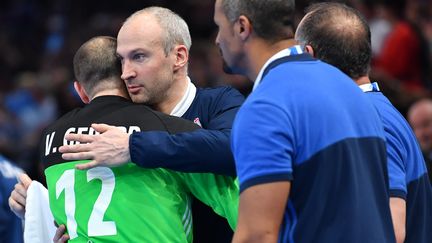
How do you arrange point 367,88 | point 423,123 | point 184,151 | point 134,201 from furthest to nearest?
1. point 423,123
2. point 367,88
3. point 134,201
4. point 184,151

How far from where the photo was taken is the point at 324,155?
318cm

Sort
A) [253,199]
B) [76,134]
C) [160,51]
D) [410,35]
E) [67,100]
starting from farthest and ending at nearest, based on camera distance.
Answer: [67,100], [410,35], [160,51], [76,134], [253,199]

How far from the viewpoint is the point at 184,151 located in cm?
371

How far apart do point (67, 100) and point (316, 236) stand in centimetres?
784

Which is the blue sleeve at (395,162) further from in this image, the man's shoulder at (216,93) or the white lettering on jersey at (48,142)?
the white lettering on jersey at (48,142)

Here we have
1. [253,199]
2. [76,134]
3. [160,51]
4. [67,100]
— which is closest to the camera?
[253,199]

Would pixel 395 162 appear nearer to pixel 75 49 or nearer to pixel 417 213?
pixel 417 213

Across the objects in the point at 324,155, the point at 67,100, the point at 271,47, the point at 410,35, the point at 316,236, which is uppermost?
the point at 271,47

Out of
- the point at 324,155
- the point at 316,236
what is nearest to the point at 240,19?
the point at 324,155

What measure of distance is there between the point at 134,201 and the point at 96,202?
16 cm

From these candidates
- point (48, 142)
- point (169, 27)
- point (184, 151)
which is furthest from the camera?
point (169, 27)

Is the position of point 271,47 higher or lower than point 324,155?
higher

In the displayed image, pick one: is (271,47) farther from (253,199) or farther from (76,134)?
(76,134)

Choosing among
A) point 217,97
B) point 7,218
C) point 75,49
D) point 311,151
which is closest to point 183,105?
point 217,97
